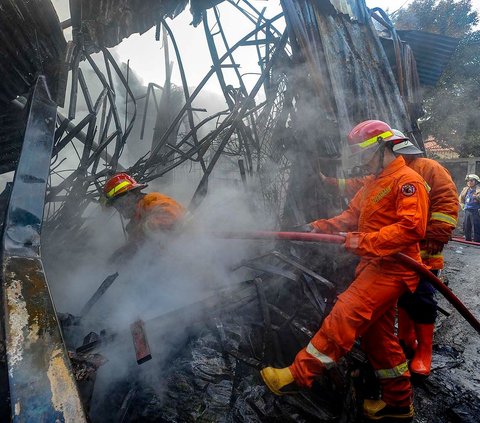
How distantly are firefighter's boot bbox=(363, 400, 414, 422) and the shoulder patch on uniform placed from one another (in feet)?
5.56

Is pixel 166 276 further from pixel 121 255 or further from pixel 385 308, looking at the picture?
pixel 385 308

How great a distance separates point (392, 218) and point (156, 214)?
93.9 inches

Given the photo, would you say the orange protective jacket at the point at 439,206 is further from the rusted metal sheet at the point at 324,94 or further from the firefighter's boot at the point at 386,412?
the firefighter's boot at the point at 386,412

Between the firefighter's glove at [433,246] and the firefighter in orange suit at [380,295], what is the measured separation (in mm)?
684

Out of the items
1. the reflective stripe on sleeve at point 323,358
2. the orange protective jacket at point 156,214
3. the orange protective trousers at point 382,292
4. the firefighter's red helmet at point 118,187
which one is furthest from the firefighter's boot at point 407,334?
the firefighter's red helmet at point 118,187

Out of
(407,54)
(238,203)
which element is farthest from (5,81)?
(407,54)

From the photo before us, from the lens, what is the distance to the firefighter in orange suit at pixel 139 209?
3211 millimetres

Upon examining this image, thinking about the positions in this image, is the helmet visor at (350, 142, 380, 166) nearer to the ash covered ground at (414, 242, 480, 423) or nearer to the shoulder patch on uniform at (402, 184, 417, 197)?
the shoulder patch on uniform at (402, 184, 417, 197)

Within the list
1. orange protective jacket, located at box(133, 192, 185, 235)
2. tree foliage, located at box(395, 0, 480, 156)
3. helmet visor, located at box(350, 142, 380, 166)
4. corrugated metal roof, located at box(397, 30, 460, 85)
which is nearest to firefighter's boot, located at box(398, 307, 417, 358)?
helmet visor, located at box(350, 142, 380, 166)

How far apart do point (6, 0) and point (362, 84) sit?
4.06m

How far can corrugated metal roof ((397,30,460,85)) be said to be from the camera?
207 inches

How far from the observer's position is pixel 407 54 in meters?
4.93

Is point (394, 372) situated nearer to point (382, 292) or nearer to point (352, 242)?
point (382, 292)

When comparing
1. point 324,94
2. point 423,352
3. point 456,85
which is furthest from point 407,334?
point 456,85
